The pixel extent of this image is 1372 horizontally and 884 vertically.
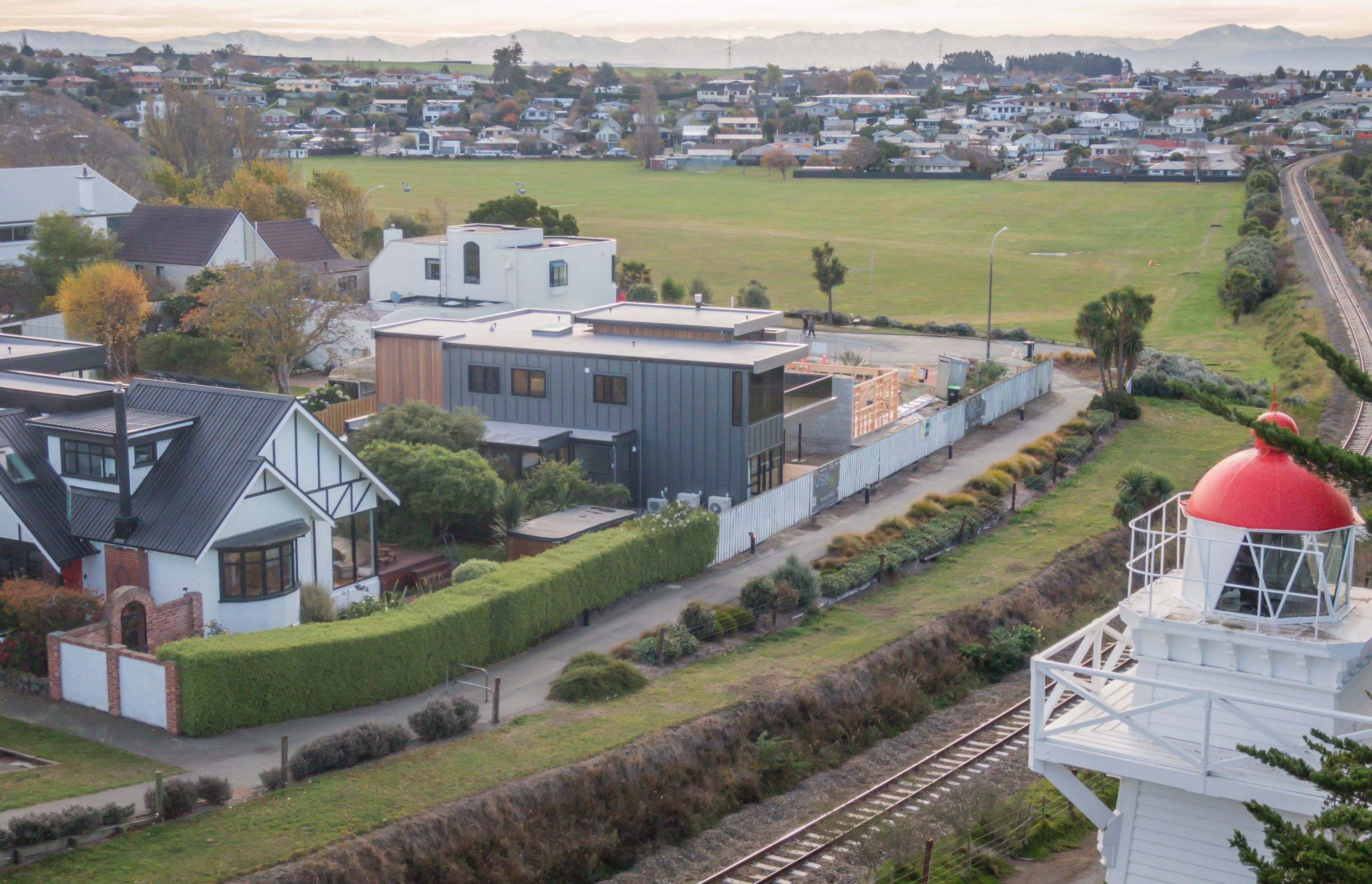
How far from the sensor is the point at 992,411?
164ft

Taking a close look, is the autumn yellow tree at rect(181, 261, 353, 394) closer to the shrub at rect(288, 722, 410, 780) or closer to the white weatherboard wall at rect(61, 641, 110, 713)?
the white weatherboard wall at rect(61, 641, 110, 713)

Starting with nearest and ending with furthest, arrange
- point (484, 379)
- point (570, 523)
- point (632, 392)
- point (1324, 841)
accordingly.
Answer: point (1324, 841)
point (570, 523)
point (632, 392)
point (484, 379)

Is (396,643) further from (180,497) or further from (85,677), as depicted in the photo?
(180,497)

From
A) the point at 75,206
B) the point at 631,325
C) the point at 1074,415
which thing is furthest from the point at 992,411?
the point at 75,206

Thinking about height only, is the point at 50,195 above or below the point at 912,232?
above

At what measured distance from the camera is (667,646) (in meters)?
26.8

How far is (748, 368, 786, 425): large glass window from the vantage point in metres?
36.7

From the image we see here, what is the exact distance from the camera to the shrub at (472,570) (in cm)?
2802

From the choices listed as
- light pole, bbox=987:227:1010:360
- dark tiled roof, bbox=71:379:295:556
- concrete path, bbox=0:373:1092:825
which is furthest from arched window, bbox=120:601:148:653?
light pole, bbox=987:227:1010:360

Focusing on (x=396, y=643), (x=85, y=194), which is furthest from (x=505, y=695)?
(x=85, y=194)

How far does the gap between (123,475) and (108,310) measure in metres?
30.0

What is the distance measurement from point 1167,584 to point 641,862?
30.8ft

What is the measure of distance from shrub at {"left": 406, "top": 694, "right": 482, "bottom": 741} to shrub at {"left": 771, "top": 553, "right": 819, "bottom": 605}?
9.57m

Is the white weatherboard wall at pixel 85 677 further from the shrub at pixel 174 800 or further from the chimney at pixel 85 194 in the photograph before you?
the chimney at pixel 85 194
